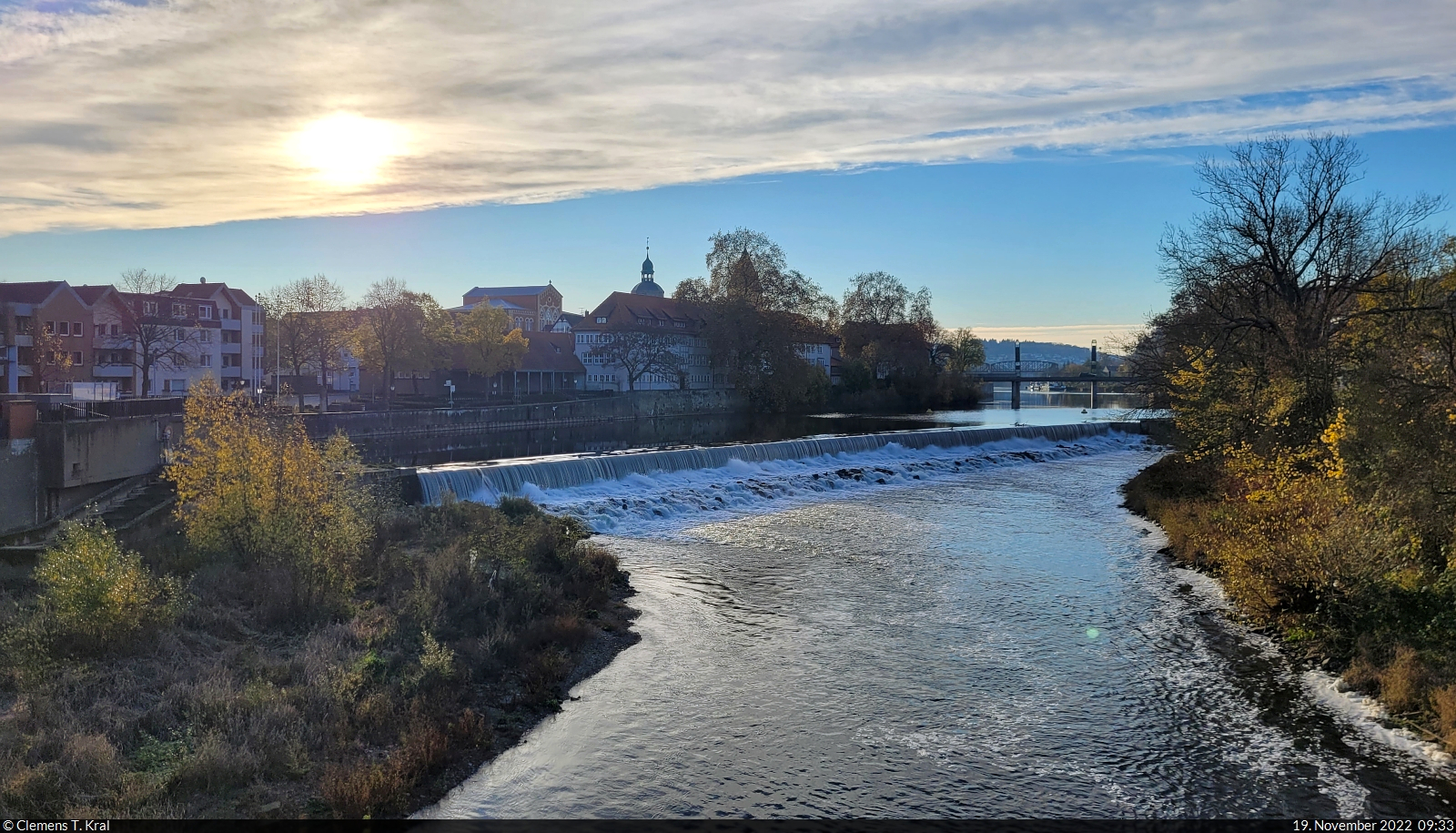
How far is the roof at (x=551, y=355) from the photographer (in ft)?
291

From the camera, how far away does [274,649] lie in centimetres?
1334

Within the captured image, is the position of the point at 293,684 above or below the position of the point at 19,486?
below

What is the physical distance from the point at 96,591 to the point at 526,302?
432 feet

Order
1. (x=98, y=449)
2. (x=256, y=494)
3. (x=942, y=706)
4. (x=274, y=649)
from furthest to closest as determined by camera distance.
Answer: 1. (x=98, y=449)
2. (x=256, y=494)
3. (x=274, y=649)
4. (x=942, y=706)

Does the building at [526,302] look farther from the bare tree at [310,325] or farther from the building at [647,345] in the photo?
the bare tree at [310,325]

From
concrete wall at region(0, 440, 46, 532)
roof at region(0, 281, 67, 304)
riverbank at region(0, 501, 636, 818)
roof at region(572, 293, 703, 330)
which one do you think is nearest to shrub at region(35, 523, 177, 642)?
riverbank at region(0, 501, 636, 818)

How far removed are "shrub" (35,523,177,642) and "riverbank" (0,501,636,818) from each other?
130 millimetres

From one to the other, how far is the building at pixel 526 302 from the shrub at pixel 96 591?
116 m

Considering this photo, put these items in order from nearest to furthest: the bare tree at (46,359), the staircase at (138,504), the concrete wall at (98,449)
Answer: the staircase at (138,504)
the concrete wall at (98,449)
the bare tree at (46,359)

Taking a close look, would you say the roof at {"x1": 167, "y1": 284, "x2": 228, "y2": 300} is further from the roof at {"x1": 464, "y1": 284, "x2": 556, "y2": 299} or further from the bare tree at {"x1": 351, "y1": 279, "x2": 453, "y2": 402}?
the roof at {"x1": 464, "y1": 284, "x2": 556, "y2": 299}

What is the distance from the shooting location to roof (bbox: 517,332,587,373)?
88625mm

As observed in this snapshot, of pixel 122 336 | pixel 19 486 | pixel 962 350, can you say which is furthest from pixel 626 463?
pixel 962 350

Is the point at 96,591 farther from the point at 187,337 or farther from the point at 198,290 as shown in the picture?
the point at 198,290

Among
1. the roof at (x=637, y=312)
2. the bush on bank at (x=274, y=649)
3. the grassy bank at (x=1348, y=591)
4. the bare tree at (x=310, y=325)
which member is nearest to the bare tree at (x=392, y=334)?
the bare tree at (x=310, y=325)
